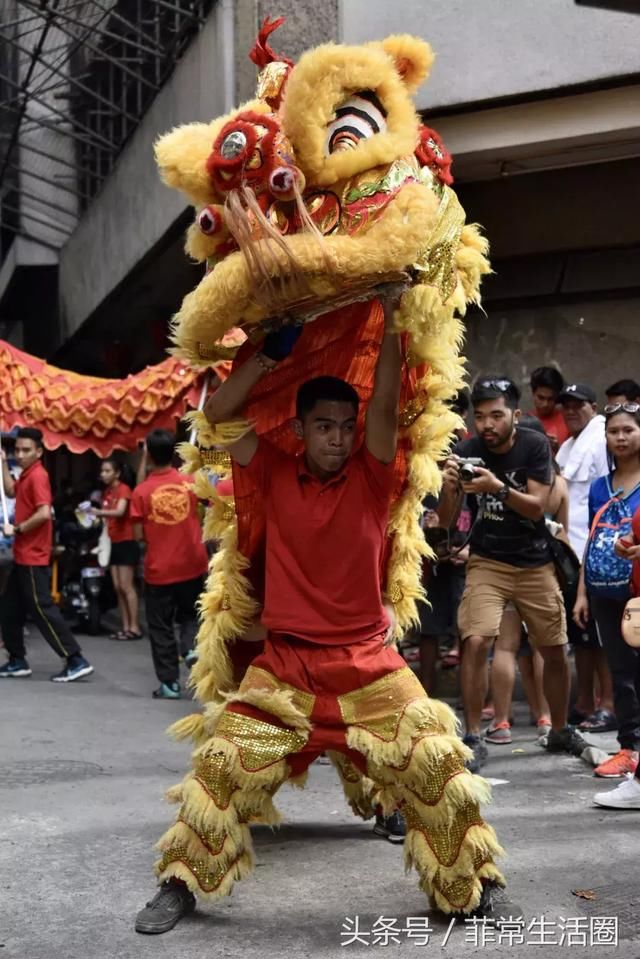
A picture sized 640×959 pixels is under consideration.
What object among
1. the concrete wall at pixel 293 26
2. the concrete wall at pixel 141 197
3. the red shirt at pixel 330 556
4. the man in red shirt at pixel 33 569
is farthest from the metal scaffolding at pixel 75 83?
the red shirt at pixel 330 556

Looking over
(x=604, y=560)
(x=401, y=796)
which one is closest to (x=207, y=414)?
(x=401, y=796)

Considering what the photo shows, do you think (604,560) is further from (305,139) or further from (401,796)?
(305,139)

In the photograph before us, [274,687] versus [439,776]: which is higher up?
[274,687]

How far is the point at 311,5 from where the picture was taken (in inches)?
375

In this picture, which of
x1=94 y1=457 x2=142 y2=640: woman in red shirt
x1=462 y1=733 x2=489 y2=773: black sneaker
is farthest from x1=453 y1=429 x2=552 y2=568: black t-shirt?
x1=94 y1=457 x2=142 y2=640: woman in red shirt

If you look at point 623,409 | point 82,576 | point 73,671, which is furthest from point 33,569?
point 623,409

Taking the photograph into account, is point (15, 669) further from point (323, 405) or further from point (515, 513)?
point (323, 405)

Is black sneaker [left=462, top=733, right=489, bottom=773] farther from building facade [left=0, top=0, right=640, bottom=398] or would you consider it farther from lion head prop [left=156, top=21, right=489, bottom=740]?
building facade [left=0, top=0, right=640, bottom=398]

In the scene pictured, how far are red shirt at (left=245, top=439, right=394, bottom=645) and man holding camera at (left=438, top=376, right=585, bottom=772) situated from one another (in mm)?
2103

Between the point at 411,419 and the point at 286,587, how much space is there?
0.80 meters

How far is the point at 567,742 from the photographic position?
6.38 m

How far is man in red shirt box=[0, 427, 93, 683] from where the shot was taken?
29.8 feet

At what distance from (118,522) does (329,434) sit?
837 cm

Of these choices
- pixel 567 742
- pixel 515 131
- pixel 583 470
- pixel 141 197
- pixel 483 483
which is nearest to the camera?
pixel 483 483
